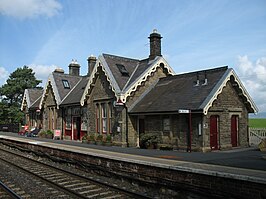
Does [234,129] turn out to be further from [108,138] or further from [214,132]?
[108,138]

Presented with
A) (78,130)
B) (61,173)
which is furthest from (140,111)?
(78,130)

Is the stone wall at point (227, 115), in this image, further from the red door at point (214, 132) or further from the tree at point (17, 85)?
the tree at point (17, 85)

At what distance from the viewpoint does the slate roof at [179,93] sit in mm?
17025

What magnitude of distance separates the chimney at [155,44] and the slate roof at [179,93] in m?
2.50

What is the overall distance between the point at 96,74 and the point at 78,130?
6816mm

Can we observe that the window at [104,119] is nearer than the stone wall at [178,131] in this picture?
No

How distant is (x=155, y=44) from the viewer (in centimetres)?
2380

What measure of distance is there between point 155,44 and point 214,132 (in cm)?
986

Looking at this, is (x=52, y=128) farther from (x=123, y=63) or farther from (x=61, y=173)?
(x=61, y=173)

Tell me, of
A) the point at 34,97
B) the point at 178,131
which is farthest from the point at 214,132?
the point at 34,97

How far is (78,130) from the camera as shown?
27672 millimetres

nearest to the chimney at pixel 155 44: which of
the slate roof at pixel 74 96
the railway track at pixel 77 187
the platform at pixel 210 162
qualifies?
the slate roof at pixel 74 96

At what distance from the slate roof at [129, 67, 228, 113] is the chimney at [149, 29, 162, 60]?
8.19 ft

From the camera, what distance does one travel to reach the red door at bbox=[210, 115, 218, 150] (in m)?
16.7
